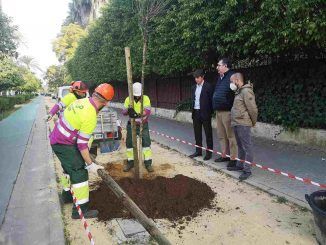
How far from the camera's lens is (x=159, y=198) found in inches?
198

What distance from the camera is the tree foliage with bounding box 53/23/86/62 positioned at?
5903 cm

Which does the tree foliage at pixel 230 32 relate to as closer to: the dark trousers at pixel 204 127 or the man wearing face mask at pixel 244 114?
the man wearing face mask at pixel 244 114

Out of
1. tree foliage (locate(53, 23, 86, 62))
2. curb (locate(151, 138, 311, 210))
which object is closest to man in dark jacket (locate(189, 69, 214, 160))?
curb (locate(151, 138, 311, 210))

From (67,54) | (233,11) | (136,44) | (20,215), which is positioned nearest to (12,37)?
(136,44)

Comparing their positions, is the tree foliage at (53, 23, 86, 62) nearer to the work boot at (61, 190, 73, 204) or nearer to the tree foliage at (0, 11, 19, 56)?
the tree foliage at (0, 11, 19, 56)

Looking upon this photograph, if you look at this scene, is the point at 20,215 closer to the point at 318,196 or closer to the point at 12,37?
the point at 318,196

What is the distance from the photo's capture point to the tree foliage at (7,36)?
19.0m

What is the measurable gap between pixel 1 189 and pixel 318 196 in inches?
211

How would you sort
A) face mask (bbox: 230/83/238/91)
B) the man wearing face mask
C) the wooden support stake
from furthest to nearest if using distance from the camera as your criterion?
face mask (bbox: 230/83/238/91) → the man wearing face mask → the wooden support stake

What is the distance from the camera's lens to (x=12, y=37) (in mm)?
20250

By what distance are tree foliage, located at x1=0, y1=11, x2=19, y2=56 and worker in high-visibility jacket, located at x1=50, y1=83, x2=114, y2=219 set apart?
17058 millimetres

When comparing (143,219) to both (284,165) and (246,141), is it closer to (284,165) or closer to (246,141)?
(246,141)

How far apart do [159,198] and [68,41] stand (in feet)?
197

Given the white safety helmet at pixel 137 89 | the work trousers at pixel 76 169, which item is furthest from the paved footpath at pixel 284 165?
the work trousers at pixel 76 169
